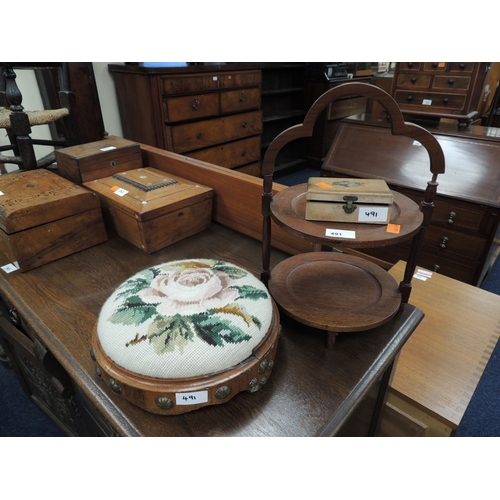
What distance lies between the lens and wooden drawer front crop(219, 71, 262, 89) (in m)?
2.71

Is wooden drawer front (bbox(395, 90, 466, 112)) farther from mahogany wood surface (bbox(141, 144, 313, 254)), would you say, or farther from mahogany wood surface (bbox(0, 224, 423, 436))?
mahogany wood surface (bbox(0, 224, 423, 436))

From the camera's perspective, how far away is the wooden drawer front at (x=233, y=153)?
2830 mm

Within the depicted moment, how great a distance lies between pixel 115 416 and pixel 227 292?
292mm

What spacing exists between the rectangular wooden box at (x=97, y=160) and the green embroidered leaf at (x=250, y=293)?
859mm

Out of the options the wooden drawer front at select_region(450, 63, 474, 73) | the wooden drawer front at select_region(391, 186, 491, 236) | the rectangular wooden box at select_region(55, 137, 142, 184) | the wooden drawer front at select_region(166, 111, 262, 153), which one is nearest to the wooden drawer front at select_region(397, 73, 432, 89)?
the wooden drawer front at select_region(450, 63, 474, 73)

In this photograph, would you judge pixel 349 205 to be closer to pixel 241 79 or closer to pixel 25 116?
pixel 25 116

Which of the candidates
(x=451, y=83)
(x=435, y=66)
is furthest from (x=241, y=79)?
(x=451, y=83)

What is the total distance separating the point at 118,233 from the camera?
1.27 m

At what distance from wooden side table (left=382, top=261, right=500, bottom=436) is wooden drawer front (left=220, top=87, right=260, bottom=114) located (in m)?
1.97

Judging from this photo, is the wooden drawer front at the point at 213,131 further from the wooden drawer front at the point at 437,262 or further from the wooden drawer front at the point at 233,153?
the wooden drawer front at the point at 437,262

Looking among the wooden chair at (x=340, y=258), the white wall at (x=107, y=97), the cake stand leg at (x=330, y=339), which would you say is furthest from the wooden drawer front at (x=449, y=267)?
the white wall at (x=107, y=97)

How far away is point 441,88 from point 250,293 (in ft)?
7.20
